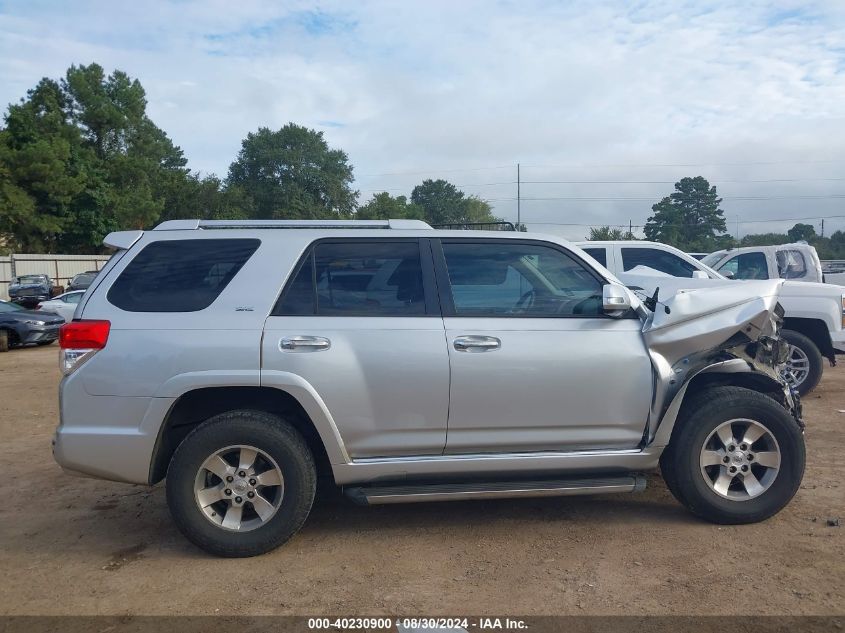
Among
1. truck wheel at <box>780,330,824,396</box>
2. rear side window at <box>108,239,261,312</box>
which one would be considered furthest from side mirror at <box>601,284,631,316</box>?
truck wheel at <box>780,330,824,396</box>

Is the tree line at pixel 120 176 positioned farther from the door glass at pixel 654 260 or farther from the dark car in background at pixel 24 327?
the door glass at pixel 654 260

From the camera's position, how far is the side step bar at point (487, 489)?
4352mm

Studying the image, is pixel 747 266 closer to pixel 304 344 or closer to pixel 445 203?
pixel 304 344

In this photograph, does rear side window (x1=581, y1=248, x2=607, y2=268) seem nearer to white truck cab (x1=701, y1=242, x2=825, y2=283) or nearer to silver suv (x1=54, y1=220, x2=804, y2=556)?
white truck cab (x1=701, y1=242, x2=825, y2=283)

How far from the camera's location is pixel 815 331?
29.2ft

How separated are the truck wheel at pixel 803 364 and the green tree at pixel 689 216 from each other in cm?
3748

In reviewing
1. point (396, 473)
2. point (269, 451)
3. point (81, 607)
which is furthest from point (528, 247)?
point (81, 607)

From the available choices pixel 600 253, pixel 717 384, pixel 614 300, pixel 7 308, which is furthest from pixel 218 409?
pixel 7 308

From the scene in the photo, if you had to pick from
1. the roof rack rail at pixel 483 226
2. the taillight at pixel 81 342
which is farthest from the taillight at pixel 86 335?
the roof rack rail at pixel 483 226

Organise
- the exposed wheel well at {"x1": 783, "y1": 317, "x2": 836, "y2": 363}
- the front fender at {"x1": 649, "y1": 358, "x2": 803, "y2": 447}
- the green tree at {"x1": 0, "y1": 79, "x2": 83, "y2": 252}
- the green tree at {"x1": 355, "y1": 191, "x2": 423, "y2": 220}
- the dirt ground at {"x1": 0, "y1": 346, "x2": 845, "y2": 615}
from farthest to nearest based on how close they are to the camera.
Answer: the green tree at {"x1": 355, "y1": 191, "x2": 423, "y2": 220}
the green tree at {"x1": 0, "y1": 79, "x2": 83, "y2": 252}
the exposed wheel well at {"x1": 783, "y1": 317, "x2": 836, "y2": 363}
the front fender at {"x1": 649, "y1": 358, "x2": 803, "y2": 447}
the dirt ground at {"x1": 0, "y1": 346, "x2": 845, "y2": 615}

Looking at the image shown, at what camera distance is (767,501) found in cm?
470

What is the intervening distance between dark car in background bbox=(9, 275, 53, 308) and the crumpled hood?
29.9 m

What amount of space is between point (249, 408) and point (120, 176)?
49997 mm

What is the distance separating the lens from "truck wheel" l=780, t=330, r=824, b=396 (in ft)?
28.8
